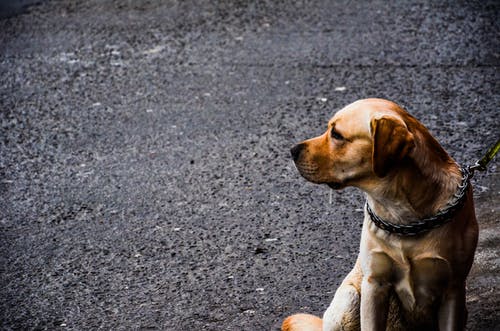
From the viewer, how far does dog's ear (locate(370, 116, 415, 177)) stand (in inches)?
117

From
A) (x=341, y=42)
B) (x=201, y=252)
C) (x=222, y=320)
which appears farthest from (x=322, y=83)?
(x=222, y=320)

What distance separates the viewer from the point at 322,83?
6.80 meters

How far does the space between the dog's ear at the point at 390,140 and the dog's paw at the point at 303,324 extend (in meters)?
0.85

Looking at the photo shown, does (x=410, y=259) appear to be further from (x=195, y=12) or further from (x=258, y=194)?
(x=195, y=12)

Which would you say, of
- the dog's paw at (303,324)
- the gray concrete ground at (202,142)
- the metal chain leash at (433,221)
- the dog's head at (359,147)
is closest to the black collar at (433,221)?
the metal chain leash at (433,221)

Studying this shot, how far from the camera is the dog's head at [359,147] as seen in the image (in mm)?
2975

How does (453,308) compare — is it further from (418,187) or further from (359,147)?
(359,147)

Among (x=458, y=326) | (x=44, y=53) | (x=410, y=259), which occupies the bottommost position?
(x=44, y=53)

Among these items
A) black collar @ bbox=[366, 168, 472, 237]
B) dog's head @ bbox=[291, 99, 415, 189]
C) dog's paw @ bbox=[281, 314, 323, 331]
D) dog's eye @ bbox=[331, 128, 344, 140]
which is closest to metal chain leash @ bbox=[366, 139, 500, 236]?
black collar @ bbox=[366, 168, 472, 237]

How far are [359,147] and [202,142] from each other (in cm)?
300

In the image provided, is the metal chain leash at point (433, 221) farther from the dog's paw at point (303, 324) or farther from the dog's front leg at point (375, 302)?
the dog's paw at point (303, 324)

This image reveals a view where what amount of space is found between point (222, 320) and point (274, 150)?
1.96 meters

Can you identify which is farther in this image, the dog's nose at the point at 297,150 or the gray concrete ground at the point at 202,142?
the gray concrete ground at the point at 202,142

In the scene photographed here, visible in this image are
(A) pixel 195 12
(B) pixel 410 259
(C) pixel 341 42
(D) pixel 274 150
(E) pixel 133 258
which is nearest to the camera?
(B) pixel 410 259
